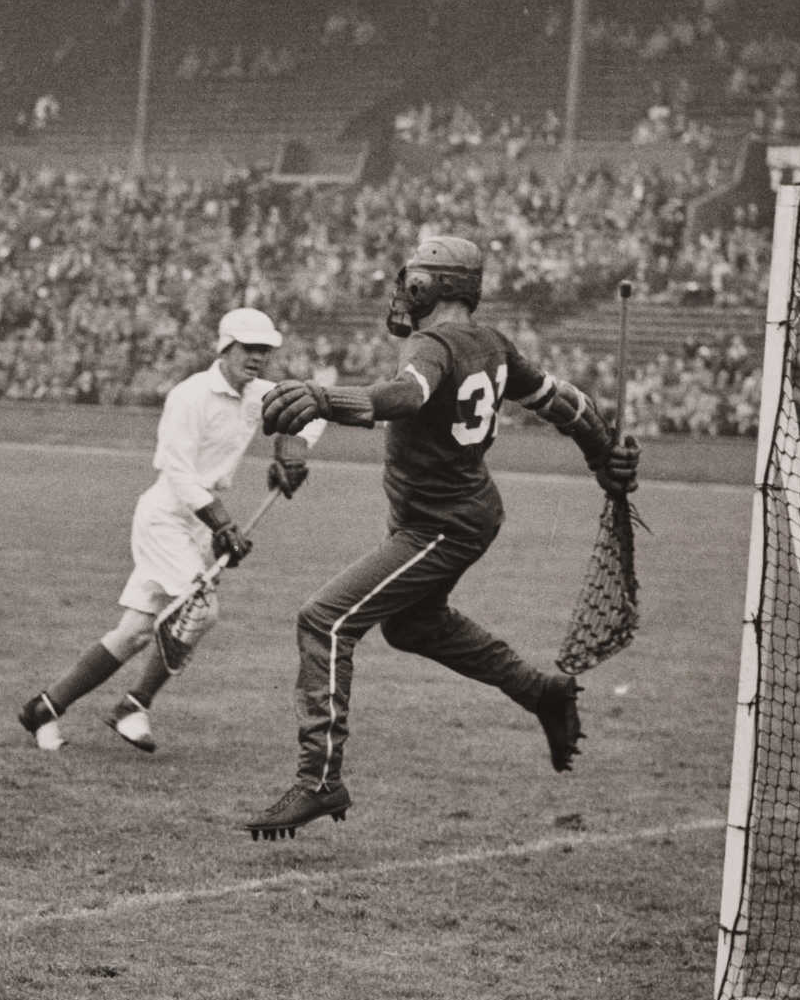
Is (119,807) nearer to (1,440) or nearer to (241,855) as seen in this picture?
(241,855)

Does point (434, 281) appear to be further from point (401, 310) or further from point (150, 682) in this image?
point (150, 682)

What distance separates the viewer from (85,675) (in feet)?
27.0

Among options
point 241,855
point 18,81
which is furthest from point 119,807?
point 18,81

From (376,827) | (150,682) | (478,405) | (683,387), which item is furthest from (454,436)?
(683,387)

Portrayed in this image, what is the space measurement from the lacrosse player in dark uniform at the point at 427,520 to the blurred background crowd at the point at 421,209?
1938 centimetres

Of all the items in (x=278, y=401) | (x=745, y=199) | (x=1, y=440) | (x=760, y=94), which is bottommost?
(x=1, y=440)

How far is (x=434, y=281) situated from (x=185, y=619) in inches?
108

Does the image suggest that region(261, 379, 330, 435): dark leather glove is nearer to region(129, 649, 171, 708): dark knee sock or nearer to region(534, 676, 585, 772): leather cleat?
region(534, 676, 585, 772): leather cleat

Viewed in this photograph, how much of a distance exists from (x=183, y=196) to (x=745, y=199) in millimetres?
11764

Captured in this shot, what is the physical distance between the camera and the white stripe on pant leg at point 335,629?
555 cm

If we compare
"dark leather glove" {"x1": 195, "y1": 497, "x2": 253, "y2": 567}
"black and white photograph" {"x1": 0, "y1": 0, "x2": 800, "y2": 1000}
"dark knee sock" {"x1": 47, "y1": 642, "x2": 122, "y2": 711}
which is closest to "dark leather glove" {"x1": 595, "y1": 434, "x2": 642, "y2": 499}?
"black and white photograph" {"x1": 0, "y1": 0, "x2": 800, "y2": 1000}

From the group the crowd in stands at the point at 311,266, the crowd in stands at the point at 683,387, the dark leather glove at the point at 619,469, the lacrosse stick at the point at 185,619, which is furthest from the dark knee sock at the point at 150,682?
the crowd in stands at the point at 311,266

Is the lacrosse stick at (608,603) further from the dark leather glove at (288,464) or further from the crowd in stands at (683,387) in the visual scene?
the crowd in stands at (683,387)

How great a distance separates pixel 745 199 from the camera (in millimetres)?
30594
